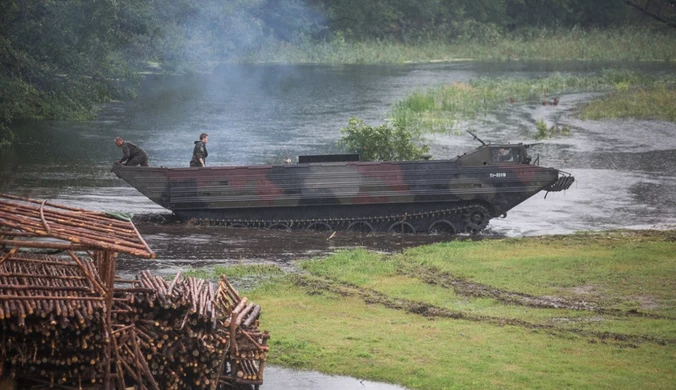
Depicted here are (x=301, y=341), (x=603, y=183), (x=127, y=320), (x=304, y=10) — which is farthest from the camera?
(x=304, y=10)

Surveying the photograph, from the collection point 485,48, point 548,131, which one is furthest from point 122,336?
point 485,48

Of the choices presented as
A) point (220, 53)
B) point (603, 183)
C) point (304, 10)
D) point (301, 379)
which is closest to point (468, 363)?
point (301, 379)

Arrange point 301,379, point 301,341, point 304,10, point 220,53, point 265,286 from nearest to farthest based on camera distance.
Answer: point 301,379, point 301,341, point 265,286, point 220,53, point 304,10

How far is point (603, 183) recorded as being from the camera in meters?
34.7

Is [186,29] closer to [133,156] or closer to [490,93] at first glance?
[490,93]

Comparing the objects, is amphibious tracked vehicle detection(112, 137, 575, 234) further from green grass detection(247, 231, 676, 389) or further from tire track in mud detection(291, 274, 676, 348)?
tire track in mud detection(291, 274, 676, 348)

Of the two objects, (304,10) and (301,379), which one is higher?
(304,10)

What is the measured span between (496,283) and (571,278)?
1.50m

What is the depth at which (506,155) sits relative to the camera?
27.3 meters

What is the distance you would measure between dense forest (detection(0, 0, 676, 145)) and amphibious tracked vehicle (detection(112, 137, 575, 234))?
8941mm

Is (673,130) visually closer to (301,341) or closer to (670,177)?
(670,177)

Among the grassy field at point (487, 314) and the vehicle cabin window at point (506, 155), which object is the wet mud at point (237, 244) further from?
the vehicle cabin window at point (506, 155)

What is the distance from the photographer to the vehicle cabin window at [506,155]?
27.2 m

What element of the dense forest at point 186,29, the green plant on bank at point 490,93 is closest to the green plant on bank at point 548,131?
the green plant on bank at point 490,93
